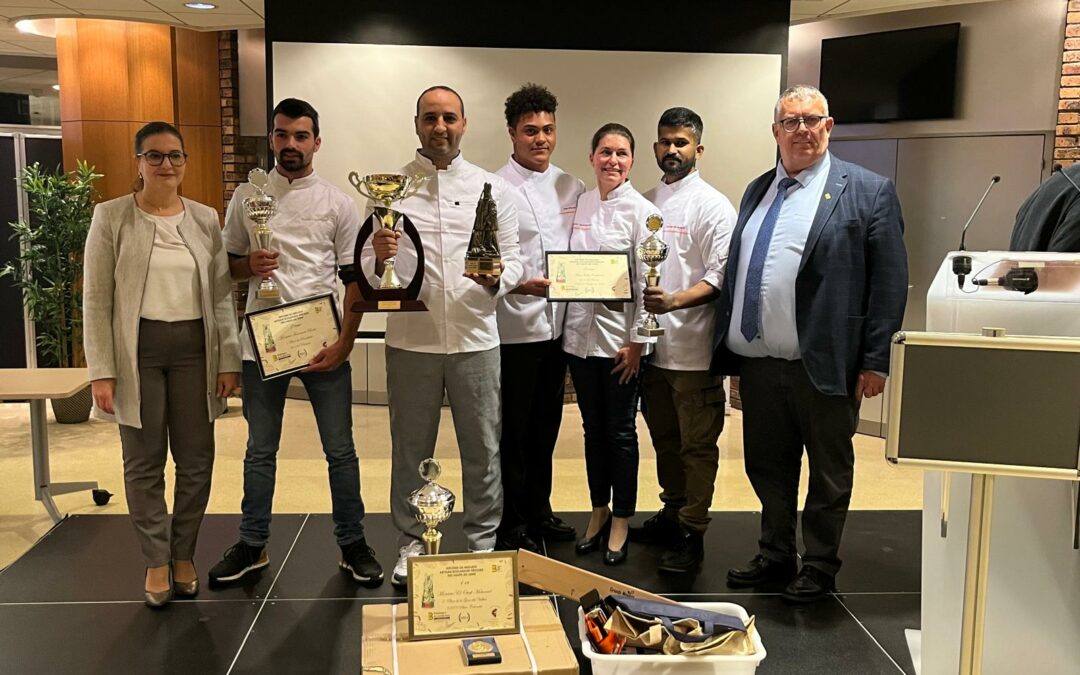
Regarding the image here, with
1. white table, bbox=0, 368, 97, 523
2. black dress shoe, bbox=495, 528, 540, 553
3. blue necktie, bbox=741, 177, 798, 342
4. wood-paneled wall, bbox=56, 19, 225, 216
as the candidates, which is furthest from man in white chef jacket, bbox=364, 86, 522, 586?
wood-paneled wall, bbox=56, 19, 225, 216

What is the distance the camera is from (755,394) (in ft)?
10.9

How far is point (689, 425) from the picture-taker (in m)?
3.45

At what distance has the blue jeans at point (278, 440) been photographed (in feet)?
10.7

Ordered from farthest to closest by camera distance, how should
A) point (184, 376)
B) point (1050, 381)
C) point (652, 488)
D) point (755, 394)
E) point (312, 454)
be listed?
point (312, 454)
point (652, 488)
point (755, 394)
point (184, 376)
point (1050, 381)

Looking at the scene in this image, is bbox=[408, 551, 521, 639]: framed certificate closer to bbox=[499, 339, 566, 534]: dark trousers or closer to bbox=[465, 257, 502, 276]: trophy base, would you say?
bbox=[465, 257, 502, 276]: trophy base

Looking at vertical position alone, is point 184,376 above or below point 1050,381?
below

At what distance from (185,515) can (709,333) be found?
6.67 feet

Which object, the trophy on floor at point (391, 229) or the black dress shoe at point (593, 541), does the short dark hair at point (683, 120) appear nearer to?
the trophy on floor at point (391, 229)

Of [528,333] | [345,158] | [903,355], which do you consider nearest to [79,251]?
[345,158]

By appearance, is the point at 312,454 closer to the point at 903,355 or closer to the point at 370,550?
the point at 370,550

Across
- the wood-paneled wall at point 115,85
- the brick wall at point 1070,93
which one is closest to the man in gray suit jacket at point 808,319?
the brick wall at point 1070,93

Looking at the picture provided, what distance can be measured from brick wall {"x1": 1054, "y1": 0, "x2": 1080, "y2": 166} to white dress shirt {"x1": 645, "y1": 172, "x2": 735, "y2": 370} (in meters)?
3.79

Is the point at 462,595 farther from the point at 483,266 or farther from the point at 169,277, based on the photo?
the point at 169,277

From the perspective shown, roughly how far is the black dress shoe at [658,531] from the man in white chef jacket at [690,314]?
0.21 meters
